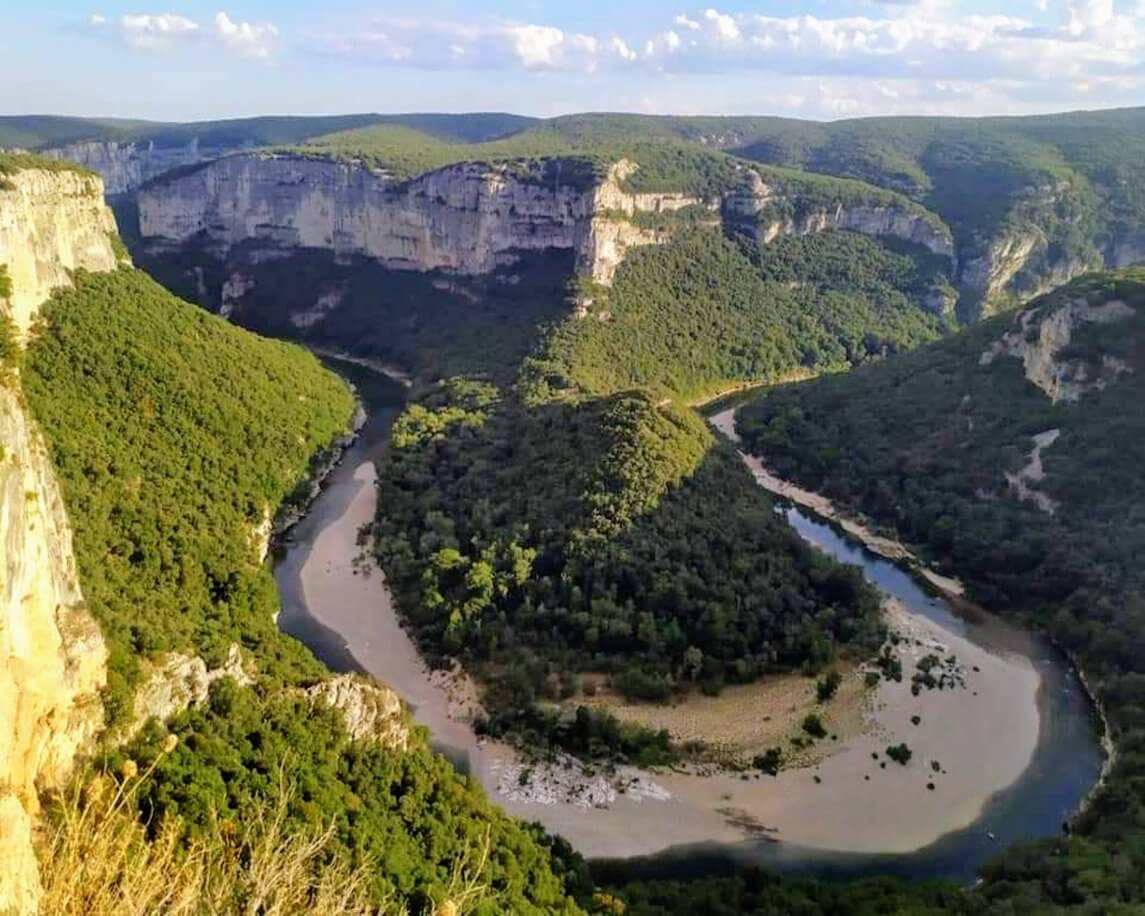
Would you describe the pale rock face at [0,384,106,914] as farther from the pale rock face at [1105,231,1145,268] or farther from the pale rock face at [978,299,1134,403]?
the pale rock face at [1105,231,1145,268]

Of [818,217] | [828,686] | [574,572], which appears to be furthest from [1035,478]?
[818,217]

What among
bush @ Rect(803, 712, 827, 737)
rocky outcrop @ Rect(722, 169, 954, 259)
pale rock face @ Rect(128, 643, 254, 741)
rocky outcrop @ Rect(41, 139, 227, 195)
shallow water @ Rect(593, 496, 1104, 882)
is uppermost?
rocky outcrop @ Rect(41, 139, 227, 195)

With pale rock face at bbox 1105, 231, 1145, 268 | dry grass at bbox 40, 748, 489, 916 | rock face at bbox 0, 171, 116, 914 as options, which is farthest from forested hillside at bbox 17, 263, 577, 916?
pale rock face at bbox 1105, 231, 1145, 268

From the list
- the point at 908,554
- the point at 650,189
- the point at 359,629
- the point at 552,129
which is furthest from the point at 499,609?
the point at 552,129

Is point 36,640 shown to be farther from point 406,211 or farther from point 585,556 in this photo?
point 406,211

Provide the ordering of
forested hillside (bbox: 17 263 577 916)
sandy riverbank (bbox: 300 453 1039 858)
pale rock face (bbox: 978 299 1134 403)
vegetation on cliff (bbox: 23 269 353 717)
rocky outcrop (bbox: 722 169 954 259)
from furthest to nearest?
rocky outcrop (bbox: 722 169 954 259), pale rock face (bbox: 978 299 1134 403), sandy riverbank (bbox: 300 453 1039 858), vegetation on cliff (bbox: 23 269 353 717), forested hillside (bbox: 17 263 577 916)

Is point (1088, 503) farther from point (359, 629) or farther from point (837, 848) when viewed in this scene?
point (359, 629)

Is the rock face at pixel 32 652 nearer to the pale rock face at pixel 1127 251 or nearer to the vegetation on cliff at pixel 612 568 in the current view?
the vegetation on cliff at pixel 612 568

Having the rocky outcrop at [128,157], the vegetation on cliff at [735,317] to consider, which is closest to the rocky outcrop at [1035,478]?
the vegetation on cliff at [735,317]
